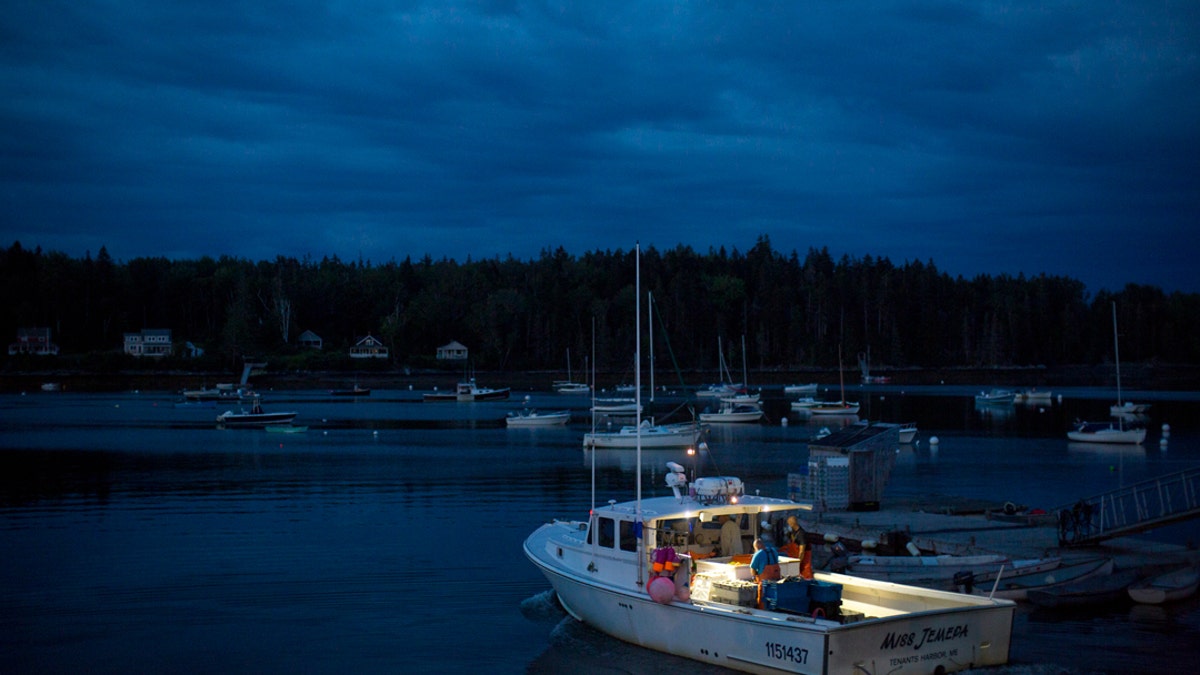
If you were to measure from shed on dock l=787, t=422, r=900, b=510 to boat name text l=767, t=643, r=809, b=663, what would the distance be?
14355 mm

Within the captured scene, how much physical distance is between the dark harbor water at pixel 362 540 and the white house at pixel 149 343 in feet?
365

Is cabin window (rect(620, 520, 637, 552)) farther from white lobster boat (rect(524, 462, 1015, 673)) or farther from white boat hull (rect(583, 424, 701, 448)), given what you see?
white boat hull (rect(583, 424, 701, 448))

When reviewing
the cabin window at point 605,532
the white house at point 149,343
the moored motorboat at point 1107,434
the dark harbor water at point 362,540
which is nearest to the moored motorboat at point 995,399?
the dark harbor water at point 362,540

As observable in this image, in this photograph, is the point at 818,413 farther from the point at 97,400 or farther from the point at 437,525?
the point at 97,400

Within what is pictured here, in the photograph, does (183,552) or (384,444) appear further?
(384,444)

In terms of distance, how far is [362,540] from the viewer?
100ft

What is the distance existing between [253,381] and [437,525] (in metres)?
137

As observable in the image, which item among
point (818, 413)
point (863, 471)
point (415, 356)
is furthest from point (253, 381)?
point (863, 471)

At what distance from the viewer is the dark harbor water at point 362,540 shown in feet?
60.7

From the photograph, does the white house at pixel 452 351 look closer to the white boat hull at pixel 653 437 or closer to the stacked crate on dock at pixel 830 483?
the white boat hull at pixel 653 437

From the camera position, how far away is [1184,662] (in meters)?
16.7

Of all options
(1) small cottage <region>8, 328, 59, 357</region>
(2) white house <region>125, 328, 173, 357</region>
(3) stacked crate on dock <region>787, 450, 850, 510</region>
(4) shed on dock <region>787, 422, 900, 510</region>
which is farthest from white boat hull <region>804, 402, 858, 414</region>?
(1) small cottage <region>8, 328, 59, 357</region>

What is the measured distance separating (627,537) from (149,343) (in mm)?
184986

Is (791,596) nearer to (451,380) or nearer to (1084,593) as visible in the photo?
(1084,593)
